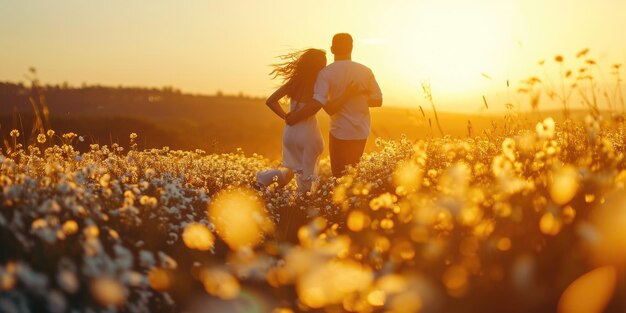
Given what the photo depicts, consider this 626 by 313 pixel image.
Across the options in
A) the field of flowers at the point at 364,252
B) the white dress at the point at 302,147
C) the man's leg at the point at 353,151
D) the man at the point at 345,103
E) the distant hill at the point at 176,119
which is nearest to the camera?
the field of flowers at the point at 364,252

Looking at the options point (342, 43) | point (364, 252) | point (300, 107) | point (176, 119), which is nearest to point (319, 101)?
point (300, 107)

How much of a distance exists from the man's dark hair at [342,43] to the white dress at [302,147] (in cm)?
99

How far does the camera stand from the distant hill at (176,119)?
1802cm

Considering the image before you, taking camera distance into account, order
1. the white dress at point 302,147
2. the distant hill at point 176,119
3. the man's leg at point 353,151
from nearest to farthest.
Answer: the white dress at point 302,147 → the man's leg at point 353,151 → the distant hill at point 176,119

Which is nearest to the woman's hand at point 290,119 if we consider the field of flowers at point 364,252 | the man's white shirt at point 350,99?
the man's white shirt at point 350,99

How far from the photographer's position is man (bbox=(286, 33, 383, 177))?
372 inches

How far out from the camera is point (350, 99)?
9734 mm

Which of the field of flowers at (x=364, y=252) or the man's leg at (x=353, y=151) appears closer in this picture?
the field of flowers at (x=364, y=252)

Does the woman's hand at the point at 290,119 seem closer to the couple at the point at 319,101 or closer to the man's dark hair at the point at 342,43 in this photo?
the couple at the point at 319,101

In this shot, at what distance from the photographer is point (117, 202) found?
200 inches

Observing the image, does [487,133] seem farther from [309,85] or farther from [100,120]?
[100,120]

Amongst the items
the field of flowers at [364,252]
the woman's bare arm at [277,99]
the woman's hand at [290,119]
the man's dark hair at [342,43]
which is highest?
the man's dark hair at [342,43]

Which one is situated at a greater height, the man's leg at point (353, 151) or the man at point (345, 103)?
the man at point (345, 103)

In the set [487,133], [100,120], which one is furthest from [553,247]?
[100,120]
